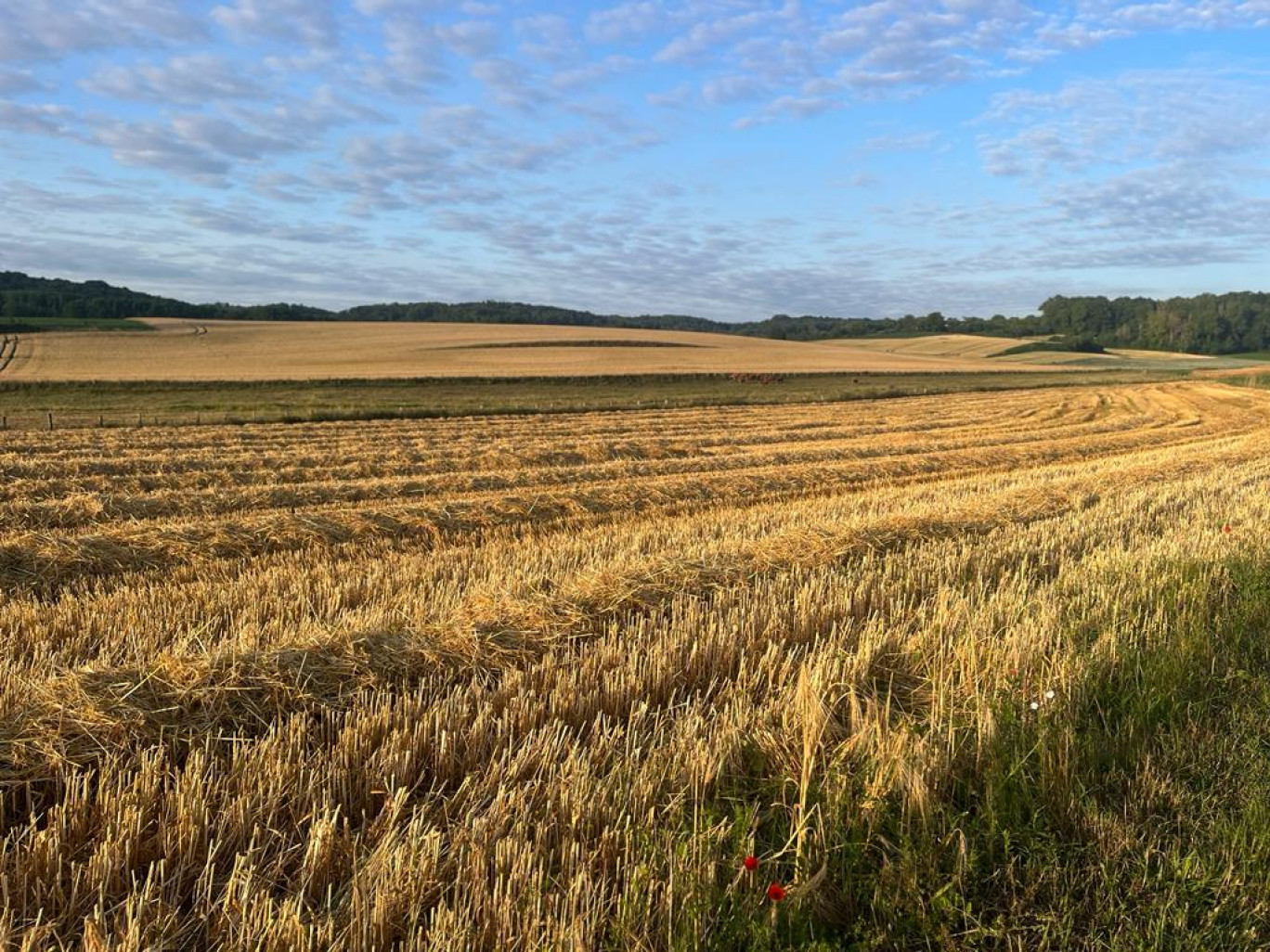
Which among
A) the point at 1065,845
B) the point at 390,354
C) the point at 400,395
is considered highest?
the point at 390,354

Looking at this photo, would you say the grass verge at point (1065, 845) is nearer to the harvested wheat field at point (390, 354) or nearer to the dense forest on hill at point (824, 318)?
the harvested wheat field at point (390, 354)

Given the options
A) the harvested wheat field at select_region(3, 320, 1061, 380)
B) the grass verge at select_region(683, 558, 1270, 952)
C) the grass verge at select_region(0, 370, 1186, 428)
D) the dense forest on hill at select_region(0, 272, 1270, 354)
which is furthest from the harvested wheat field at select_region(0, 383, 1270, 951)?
the dense forest on hill at select_region(0, 272, 1270, 354)

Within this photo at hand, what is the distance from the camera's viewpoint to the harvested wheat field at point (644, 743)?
287 cm

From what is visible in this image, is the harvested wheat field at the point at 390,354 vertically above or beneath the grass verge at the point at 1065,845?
above

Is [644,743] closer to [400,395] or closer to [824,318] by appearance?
[400,395]

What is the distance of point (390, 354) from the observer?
63.4 m

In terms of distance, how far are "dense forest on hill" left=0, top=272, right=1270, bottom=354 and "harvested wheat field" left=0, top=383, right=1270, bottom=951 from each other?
88995 mm

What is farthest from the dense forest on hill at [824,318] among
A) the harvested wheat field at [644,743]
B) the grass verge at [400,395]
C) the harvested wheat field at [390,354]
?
the harvested wheat field at [644,743]

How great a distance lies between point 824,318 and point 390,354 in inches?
4808

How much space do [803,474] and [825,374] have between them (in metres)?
49.2

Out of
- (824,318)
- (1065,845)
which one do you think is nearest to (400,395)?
(1065,845)

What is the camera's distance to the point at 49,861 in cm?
296

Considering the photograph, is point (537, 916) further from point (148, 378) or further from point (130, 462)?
point (148, 378)

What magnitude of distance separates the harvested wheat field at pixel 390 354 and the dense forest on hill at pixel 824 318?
18.7m
